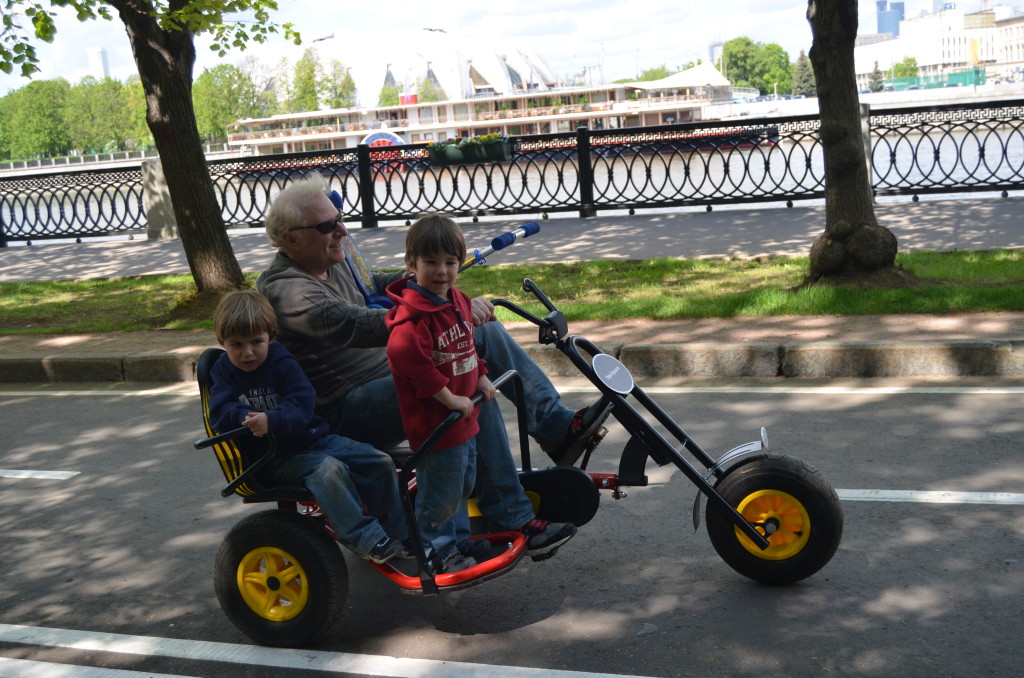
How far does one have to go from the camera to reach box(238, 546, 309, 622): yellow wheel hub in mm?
3715

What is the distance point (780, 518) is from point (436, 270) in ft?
4.88

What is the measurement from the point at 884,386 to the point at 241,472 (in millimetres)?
4180

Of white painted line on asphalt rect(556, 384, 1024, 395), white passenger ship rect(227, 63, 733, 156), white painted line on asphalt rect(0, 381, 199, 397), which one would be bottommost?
white painted line on asphalt rect(556, 384, 1024, 395)

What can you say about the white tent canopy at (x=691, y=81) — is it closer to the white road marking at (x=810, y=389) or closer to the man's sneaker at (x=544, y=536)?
the white road marking at (x=810, y=389)

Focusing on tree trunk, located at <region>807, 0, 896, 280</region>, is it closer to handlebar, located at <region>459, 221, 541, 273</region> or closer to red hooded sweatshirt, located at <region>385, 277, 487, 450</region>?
handlebar, located at <region>459, 221, 541, 273</region>

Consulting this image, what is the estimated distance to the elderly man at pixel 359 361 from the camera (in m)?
3.84

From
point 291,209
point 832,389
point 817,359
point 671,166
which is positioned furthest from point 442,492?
point 671,166

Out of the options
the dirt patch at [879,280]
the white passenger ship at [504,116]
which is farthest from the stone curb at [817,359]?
the white passenger ship at [504,116]

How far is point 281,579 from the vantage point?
3.72 metres

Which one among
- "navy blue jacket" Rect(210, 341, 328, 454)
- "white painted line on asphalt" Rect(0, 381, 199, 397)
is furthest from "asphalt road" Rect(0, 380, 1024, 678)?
"white painted line on asphalt" Rect(0, 381, 199, 397)

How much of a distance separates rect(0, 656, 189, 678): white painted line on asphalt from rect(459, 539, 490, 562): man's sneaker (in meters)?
1.06

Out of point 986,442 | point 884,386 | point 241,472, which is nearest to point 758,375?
point 884,386

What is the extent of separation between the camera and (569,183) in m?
22.2

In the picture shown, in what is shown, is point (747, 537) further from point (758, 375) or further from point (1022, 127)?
point (1022, 127)
